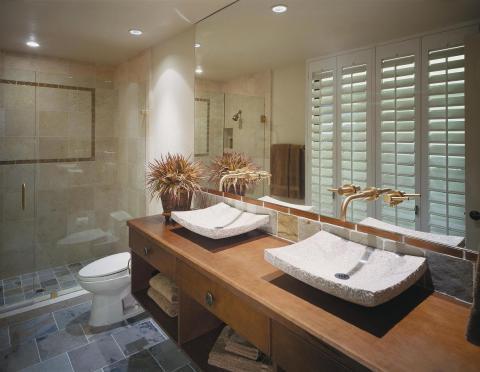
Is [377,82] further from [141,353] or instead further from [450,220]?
[141,353]

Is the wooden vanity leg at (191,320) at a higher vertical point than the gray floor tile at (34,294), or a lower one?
higher

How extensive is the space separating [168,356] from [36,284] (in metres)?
1.66

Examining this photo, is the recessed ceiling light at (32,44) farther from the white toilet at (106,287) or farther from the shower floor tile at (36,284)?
the shower floor tile at (36,284)

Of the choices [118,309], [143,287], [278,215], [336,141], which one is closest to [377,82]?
[336,141]

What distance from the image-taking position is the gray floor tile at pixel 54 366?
6.69 ft

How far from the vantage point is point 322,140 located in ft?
5.03

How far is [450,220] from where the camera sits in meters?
1.16

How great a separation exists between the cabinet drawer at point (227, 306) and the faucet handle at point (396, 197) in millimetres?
660

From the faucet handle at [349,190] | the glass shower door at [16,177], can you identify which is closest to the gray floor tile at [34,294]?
the glass shower door at [16,177]

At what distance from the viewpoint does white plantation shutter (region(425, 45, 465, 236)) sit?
112 cm

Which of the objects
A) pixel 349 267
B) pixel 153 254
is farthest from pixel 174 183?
pixel 349 267

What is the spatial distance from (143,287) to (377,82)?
1.77 metres

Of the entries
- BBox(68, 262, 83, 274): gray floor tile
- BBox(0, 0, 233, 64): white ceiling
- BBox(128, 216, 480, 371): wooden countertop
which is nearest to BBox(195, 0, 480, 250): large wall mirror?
BBox(128, 216, 480, 371): wooden countertop

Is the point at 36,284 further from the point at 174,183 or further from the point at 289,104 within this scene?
the point at 289,104
